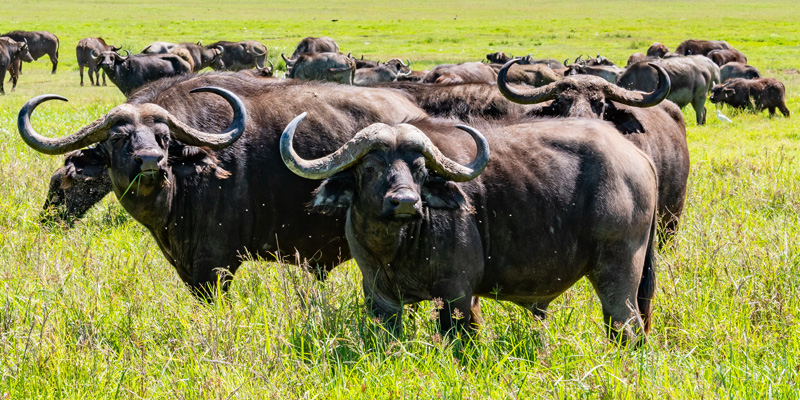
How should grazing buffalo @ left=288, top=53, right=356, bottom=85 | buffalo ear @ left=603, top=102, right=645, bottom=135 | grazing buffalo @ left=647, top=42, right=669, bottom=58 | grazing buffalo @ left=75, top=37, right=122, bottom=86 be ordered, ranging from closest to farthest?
buffalo ear @ left=603, top=102, right=645, bottom=135, grazing buffalo @ left=288, top=53, right=356, bottom=85, grazing buffalo @ left=75, top=37, right=122, bottom=86, grazing buffalo @ left=647, top=42, right=669, bottom=58

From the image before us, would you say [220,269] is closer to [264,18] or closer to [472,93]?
[472,93]

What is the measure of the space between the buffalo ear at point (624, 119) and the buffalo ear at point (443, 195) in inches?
92.4

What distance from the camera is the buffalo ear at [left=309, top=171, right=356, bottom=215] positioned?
13.6 feet

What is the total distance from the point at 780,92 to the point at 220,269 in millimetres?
15492

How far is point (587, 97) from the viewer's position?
21.5 ft

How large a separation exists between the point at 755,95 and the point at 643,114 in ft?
41.6

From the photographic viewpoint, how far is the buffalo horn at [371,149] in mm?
4035

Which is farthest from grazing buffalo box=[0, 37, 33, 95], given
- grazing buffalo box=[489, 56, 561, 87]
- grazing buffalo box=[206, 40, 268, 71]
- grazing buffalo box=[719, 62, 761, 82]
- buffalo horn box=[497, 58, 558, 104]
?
grazing buffalo box=[719, 62, 761, 82]

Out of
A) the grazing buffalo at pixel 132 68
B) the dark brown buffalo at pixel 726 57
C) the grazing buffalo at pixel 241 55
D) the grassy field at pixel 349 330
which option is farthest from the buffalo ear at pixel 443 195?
the grazing buffalo at pixel 241 55

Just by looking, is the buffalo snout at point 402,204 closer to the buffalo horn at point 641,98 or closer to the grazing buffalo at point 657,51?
the buffalo horn at point 641,98

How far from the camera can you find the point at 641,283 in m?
4.81

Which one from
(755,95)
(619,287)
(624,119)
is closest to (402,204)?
(619,287)

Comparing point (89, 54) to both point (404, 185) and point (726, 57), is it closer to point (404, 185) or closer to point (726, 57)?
point (726, 57)

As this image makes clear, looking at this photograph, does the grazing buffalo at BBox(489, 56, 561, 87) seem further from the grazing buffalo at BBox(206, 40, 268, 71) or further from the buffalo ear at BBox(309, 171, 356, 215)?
the grazing buffalo at BBox(206, 40, 268, 71)
